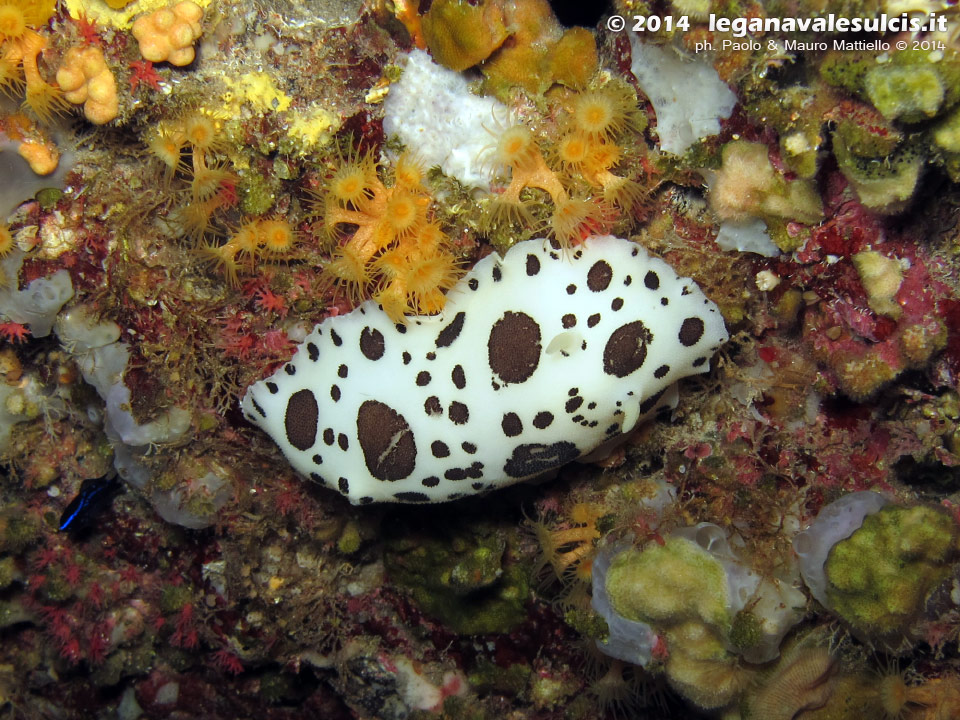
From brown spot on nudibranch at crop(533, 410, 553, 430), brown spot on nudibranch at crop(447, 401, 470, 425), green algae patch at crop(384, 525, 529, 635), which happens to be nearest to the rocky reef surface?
brown spot on nudibranch at crop(533, 410, 553, 430)

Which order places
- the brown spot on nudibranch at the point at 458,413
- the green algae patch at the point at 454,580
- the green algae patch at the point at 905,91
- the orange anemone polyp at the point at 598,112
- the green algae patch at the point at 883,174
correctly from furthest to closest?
the green algae patch at the point at 454,580 → the brown spot on nudibranch at the point at 458,413 → the orange anemone polyp at the point at 598,112 → the green algae patch at the point at 883,174 → the green algae patch at the point at 905,91

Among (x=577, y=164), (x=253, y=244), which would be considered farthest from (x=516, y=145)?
(x=253, y=244)

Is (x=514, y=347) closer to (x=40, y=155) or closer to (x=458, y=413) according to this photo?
(x=458, y=413)

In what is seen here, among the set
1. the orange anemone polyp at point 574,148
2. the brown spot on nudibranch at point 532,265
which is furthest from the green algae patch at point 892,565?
the orange anemone polyp at point 574,148

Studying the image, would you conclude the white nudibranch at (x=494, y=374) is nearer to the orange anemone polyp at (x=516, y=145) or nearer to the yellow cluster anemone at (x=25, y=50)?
the orange anemone polyp at (x=516, y=145)

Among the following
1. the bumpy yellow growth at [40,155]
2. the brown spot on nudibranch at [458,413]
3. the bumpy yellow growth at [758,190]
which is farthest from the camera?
the brown spot on nudibranch at [458,413]

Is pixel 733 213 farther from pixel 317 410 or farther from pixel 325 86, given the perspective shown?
pixel 317 410
